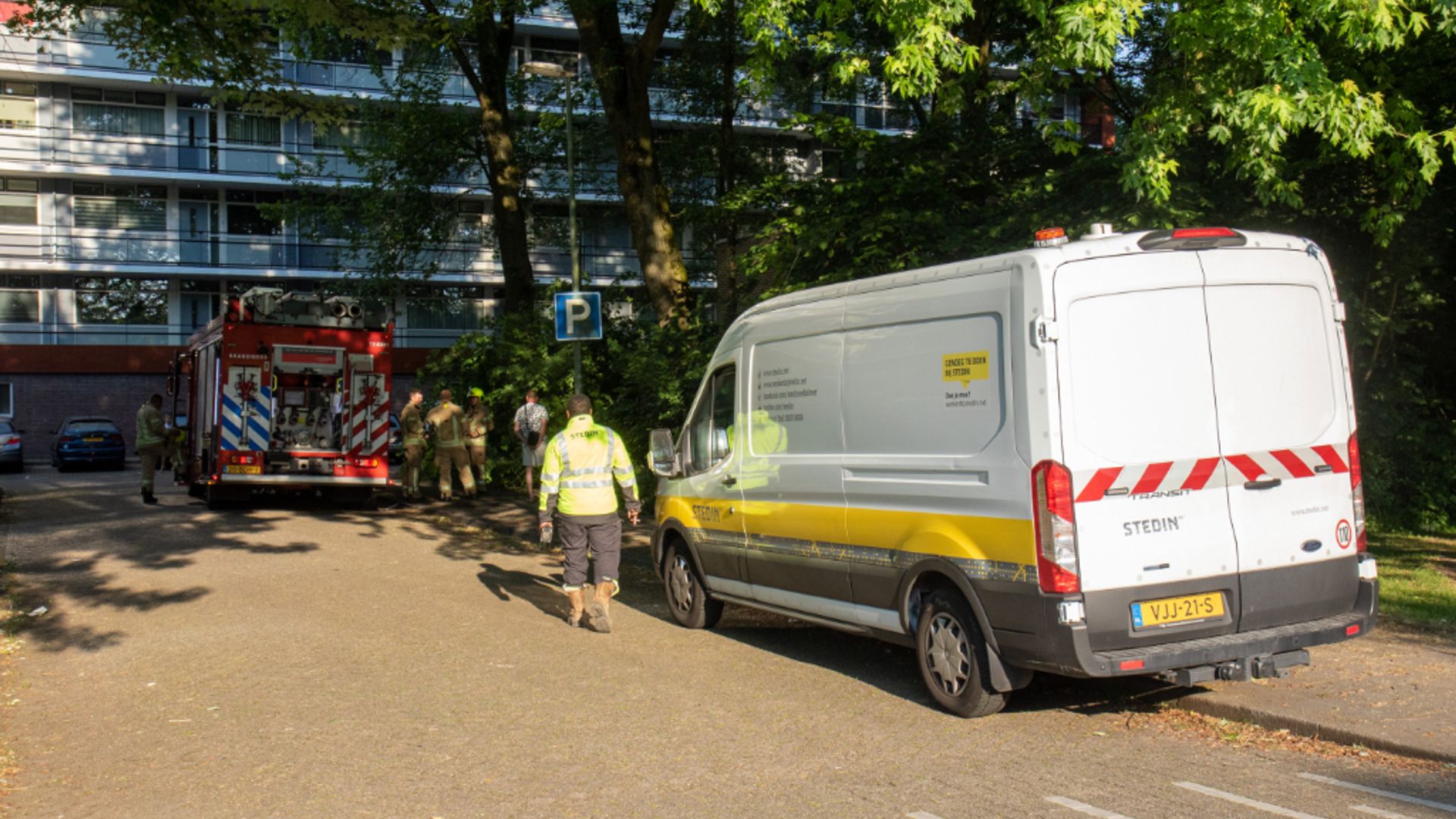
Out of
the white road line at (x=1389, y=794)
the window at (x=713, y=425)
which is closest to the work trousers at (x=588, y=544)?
the window at (x=713, y=425)

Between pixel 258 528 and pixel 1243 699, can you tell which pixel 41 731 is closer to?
pixel 1243 699

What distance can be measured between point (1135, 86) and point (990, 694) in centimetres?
1204

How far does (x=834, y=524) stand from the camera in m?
7.67

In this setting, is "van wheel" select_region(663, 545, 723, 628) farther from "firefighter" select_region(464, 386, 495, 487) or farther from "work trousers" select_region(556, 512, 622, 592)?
"firefighter" select_region(464, 386, 495, 487)

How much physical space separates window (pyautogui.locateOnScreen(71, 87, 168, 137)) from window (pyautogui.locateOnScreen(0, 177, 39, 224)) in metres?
2.49

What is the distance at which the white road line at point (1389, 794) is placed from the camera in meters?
5.02

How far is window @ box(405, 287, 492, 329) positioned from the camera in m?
44.3

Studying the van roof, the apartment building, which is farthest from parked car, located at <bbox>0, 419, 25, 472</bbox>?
the van roof

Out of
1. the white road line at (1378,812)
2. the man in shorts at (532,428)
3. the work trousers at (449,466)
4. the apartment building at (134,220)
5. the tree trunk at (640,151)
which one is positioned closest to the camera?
the white road line at (1378,812)

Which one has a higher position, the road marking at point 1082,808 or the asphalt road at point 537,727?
the asphalt road at point 537,727

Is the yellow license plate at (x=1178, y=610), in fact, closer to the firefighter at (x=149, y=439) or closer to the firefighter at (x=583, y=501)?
the firefighter at (x=583, y=501)

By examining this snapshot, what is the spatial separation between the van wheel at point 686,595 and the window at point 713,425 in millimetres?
741

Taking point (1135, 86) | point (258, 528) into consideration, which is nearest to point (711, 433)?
point (258, 528)

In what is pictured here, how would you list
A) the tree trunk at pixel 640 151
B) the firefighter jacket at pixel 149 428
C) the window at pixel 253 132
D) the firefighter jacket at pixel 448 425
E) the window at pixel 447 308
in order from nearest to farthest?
the tree trunk at pixel 640 151
the firefighter jacket at pixel 149 428
the firefighter jacket at pixel 448 425
the window at pixel 253 132
the window at pixel 447 308
